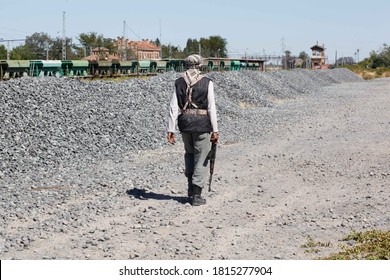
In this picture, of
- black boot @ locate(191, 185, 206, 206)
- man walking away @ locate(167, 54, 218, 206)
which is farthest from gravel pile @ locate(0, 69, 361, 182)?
man walking away @ locate(167, 54, 218, 206)

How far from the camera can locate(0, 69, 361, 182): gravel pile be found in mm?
12508

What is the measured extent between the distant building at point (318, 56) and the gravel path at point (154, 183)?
90247 mm

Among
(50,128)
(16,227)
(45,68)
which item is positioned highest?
(45,68)

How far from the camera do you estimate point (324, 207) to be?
8.62 m

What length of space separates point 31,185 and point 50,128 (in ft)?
12.8

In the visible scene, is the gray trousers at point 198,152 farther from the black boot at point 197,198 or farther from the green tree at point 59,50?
the green tree at point 59,50

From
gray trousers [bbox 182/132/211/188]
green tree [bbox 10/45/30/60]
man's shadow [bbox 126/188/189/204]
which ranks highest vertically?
green tree [bbox 10/45/30/60]

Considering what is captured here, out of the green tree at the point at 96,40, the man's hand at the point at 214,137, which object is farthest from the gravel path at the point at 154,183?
the green tree at the point at 96,40

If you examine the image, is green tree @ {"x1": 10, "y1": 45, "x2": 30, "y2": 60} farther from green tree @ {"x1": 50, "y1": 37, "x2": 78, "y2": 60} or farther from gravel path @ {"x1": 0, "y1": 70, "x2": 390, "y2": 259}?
gravel path @ {"x1": 0, "y1": 70, "x2": 390, "y2": 259}

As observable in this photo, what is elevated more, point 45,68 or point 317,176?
point 45,68

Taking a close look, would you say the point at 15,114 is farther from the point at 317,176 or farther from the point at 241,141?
the point at 317,176

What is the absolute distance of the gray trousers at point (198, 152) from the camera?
8219 mm

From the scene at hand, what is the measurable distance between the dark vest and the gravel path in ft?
3.93

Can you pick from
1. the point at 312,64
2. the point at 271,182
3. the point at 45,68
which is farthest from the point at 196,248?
the point at 312,64
